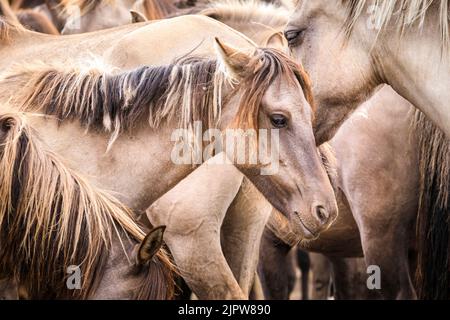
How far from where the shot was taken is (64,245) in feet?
12.2

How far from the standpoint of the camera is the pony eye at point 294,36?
16.0 ft

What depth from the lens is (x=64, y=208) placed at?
3.74 meters

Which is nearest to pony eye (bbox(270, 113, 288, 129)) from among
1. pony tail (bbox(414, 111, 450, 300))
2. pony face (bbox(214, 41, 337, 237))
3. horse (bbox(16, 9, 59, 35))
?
pony face (bbox(214, 41, 337, 237))

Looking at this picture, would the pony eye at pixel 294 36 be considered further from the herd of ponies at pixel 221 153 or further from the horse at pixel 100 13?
the horse at pixel 100 13

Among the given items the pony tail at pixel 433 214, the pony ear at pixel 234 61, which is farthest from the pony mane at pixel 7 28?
the pony tail at pixel 433 214

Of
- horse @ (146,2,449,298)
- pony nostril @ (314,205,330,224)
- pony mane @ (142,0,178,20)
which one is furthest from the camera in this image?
pony mane @ (142,0,178,20)

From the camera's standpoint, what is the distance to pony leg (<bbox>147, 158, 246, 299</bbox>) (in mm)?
5207

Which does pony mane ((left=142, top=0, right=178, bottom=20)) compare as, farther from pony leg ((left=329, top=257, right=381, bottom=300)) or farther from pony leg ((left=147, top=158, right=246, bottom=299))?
pony leg ((left=147, top=158, right=246, bottom=299))

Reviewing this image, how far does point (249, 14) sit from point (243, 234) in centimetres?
158

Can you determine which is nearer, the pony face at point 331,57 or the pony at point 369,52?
the pony at point 369,52

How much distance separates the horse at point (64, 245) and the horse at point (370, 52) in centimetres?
140

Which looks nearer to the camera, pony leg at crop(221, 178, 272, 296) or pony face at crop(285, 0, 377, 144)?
pony face at crop(285, 0, 377, 144)

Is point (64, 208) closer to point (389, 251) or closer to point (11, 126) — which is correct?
point (11, 126)

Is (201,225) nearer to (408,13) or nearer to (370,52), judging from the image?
(370,52)
